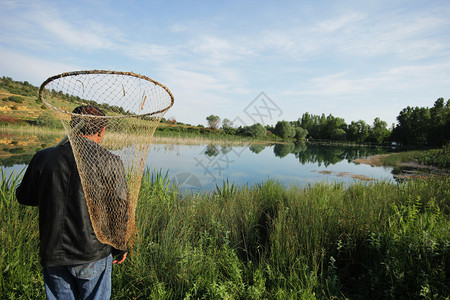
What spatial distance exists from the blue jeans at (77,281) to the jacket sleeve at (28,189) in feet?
1.75

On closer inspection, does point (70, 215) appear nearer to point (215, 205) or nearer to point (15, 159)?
point (215, 205)

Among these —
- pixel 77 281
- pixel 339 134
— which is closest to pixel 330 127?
pixel 339 134

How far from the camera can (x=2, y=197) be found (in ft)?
11.6

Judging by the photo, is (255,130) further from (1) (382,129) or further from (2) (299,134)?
(1) (382,129)

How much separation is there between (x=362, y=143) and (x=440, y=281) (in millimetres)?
69843

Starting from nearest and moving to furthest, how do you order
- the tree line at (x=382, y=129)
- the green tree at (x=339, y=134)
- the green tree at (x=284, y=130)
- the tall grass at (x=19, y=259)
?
the tall grass at (x=19, y=259) < the tree line at (x=382, y=129) < the green tree at (x=284, y=130) < the green tree at (x=339, y=134)

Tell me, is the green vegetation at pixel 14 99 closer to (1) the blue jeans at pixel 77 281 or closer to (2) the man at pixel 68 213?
(2) the man at pixel 68 213

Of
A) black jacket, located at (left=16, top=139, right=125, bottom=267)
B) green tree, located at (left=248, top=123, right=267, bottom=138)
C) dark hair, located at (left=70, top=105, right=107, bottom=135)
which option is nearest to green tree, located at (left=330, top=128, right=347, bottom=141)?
green tree, located at (left=248, top=123, right=267, bottom=138)

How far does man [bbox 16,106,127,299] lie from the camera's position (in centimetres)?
157

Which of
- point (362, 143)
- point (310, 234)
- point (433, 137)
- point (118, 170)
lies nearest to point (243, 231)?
point (310, 234)

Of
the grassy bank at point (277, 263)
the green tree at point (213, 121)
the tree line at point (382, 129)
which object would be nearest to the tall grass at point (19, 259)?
the grassy bank at point (277, 263)

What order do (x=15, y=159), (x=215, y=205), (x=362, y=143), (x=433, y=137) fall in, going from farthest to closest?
(x=362, y=143), (x=433, y=137), (x=15, y=159), (x=215, y=205)

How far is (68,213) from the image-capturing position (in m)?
1.61

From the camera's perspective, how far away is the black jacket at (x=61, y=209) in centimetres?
156
